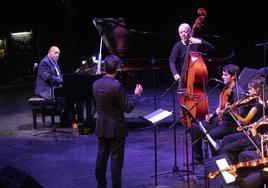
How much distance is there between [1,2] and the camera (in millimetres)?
18859

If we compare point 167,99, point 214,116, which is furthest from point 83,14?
point 214,116

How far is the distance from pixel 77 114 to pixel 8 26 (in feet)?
33.5

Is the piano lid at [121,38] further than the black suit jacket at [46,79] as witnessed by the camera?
No

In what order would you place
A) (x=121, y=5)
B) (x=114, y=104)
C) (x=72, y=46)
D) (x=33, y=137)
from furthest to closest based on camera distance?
1. (x=121, y=5)
2. (x=72, y=46)
3. (x=33, y=137)
4. (x=114, y=104)

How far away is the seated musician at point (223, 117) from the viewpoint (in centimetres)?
659

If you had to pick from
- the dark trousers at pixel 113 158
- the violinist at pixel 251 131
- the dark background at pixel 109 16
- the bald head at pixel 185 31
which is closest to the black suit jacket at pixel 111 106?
the dark trousers at pixel 113 158

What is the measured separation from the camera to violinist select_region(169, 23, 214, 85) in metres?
7.56

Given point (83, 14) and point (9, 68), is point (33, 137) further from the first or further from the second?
point (9, 68)

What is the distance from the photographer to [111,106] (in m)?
5.83

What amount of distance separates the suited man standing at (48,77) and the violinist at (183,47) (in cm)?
265

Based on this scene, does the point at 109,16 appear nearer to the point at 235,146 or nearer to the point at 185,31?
the point at 185,31

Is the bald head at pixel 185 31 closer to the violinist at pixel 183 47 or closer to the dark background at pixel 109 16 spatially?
the violinist at pixel 183 47

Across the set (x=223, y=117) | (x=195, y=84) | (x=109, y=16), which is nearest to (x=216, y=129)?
(x=223, y=117)

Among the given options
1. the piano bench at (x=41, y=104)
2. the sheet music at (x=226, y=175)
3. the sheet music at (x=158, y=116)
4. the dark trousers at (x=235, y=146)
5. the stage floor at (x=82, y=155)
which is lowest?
the stage floor at (x=82, y=155)
